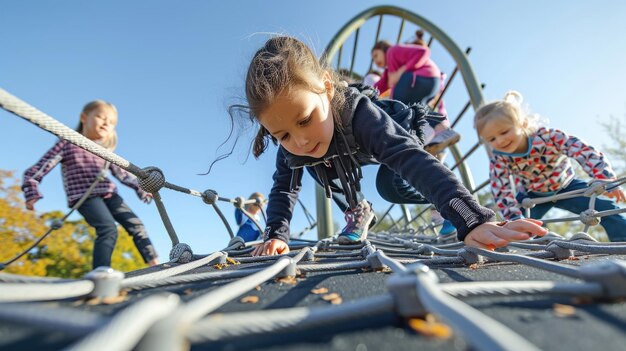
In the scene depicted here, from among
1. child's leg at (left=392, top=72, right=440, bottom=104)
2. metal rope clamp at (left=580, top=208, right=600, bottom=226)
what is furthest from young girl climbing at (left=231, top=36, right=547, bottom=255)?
child's leg at (left=392, top=72, right=440, bottom=104)

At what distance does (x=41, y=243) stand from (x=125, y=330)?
5.07m

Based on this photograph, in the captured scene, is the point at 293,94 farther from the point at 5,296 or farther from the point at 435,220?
the point at 435,220

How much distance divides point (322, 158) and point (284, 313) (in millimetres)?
846

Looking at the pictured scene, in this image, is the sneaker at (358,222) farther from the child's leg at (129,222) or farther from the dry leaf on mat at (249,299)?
the child's leg at (129,222)

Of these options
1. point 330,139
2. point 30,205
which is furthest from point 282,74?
point 30,205

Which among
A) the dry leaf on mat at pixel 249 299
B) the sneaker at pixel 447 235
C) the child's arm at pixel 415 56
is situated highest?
the child's arm at pixel 415 56

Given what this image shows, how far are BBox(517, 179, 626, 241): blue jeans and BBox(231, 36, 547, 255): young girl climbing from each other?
849mm

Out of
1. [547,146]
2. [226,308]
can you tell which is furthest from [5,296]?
[547,146]

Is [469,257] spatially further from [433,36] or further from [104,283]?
[433,36]

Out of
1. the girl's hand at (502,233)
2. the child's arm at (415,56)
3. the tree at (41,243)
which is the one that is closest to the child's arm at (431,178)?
the girl's hand at (502,233)

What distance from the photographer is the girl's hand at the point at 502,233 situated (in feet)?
1.94

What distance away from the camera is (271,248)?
3.27 feet

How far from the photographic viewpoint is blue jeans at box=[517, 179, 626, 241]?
134 cm

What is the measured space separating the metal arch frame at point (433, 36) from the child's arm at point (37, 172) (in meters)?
1.34
